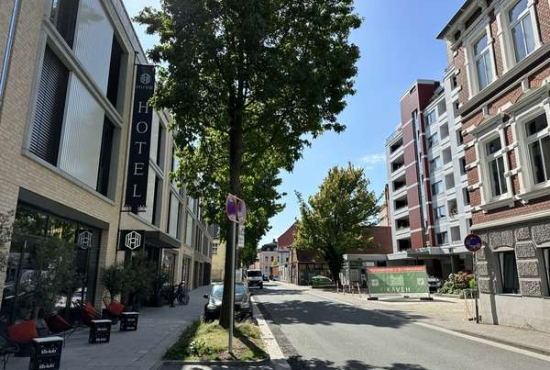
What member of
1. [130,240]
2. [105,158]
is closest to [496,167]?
[130,240]

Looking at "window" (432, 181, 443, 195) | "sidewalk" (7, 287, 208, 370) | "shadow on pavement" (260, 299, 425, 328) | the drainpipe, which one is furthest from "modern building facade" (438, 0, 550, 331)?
"window" (432, 181, 443, 195)

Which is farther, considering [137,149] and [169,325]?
[137,149]

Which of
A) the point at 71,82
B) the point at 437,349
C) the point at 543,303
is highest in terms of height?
the point at 71,82

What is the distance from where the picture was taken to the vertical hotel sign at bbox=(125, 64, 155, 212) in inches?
615

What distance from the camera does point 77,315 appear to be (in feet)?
39.2

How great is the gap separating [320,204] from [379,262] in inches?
712

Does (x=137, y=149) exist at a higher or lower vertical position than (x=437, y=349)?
higher

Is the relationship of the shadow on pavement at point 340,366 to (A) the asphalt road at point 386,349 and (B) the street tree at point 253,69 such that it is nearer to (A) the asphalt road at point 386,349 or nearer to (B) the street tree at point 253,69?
(A) the asphalt road at point 386,349

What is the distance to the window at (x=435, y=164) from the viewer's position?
42.9 meters

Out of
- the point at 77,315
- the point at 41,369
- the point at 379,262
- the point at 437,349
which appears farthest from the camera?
the point at 379,262

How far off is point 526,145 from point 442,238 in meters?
31.8

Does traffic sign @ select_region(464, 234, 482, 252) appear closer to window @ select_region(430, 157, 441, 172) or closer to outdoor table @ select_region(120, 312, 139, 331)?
outdoor table @ select_region(120, 312, 139, 331)

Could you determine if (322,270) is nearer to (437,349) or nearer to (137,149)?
(137,149)

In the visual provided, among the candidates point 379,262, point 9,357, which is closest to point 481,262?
point 9,357
